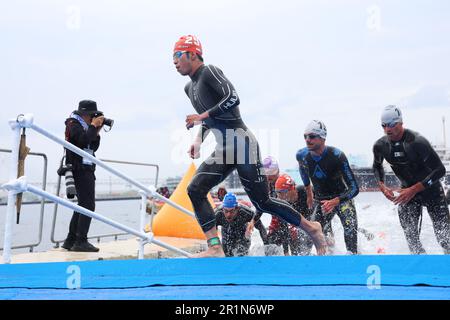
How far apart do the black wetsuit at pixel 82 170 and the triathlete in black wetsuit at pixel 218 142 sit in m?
1.83

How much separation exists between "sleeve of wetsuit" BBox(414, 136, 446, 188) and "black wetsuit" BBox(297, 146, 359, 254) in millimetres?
716

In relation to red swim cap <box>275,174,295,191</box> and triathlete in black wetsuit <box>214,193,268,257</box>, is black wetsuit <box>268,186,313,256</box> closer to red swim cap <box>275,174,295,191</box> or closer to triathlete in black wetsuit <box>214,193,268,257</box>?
triathlete in black wetsuit <box>214,193,268,257</box>

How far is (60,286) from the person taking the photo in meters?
3.32

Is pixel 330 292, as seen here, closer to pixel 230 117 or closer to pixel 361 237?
pixel 230 117

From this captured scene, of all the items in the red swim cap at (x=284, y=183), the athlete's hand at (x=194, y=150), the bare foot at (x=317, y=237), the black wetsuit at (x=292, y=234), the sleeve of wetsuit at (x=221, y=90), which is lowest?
the bare foot at (x=317, y=237)

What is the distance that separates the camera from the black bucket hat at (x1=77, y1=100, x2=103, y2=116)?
6.14 m

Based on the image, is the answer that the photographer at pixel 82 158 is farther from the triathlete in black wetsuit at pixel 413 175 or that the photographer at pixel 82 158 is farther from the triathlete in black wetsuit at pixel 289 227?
the triathlete in black wetsuit at pixel 413 175

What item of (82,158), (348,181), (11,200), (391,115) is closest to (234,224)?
(348,181)

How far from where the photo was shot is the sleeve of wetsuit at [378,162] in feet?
18.2

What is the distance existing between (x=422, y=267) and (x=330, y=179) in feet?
8.49

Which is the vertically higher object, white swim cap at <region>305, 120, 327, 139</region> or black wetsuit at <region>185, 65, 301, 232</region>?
white swim cap at <region>305, 120, 327, 139</region>

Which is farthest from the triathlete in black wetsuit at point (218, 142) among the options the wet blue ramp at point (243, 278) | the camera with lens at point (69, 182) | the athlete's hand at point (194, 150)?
the camera with lens at point (69, 182)

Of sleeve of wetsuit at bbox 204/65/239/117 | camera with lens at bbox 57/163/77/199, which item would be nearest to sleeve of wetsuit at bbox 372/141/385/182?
sleeve of wetsuit at bbox 204/65/239/117
